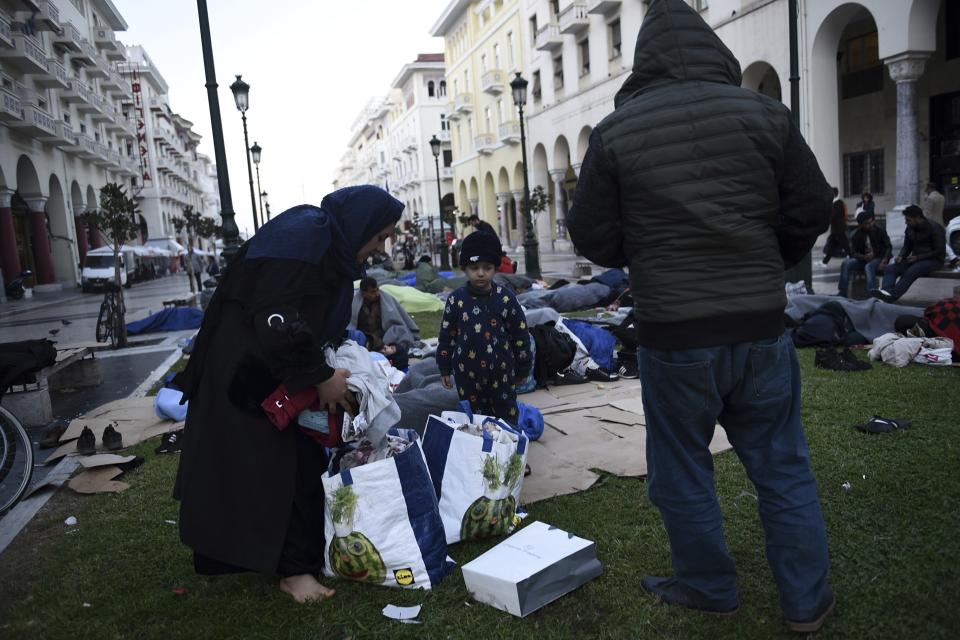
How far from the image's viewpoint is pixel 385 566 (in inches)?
111

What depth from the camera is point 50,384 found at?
789cm

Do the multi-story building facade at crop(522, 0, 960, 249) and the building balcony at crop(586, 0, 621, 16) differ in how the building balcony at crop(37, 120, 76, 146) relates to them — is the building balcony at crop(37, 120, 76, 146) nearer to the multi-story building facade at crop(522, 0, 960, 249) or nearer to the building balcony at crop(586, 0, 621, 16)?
the multi-story building facade at crop(522, 0, 960, 249)

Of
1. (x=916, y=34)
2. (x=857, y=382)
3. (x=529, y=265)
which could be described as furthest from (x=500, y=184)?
(x=857, y=382)

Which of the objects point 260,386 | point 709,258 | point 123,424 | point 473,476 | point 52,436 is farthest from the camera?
point 123,424

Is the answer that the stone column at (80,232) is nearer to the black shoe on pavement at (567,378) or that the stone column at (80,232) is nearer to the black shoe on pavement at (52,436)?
Answer: the black shoe on pavement at (52,436)

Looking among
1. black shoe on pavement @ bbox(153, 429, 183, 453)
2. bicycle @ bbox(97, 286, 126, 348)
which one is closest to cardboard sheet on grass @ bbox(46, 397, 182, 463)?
black shoe on pavement @ bbox(153, 429, 183, 453)

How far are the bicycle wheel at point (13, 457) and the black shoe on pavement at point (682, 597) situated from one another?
3.58m

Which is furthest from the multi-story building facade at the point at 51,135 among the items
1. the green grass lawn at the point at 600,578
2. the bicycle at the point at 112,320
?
the green grass lawn at the point at 600,578

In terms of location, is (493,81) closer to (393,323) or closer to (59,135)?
(59,135)

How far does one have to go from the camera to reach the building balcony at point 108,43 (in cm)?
4344

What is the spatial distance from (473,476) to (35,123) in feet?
103

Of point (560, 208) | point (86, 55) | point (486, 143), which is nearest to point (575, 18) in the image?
point (560, 208)

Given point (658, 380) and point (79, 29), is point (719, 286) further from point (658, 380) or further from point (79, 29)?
point (79, 29)

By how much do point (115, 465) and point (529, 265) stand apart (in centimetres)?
1422
